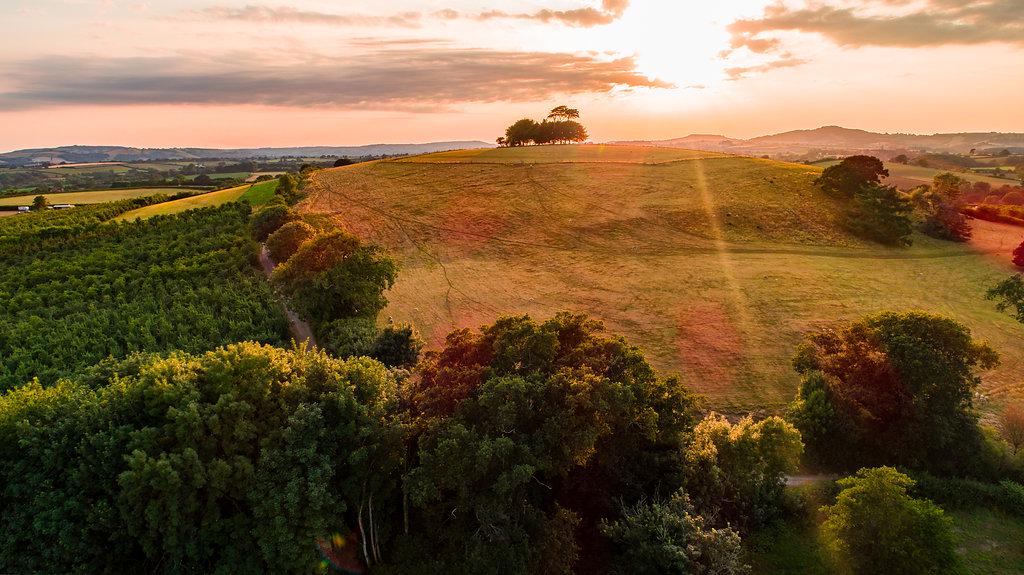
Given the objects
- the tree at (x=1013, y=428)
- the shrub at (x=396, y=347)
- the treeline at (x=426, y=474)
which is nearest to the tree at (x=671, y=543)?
the treeline at (x=426, y=474)

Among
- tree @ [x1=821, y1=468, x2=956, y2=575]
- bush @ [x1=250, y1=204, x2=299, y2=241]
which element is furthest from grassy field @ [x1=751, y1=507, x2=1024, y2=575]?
bush @ [x1=250, y1=204, x2=299, y2=241]

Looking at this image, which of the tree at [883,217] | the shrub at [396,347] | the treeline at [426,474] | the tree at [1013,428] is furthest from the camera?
the tree at [883,217]

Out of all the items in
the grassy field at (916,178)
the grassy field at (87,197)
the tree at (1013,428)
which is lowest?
the tree at (1013,428)

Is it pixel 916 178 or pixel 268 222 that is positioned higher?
pixel 916 178

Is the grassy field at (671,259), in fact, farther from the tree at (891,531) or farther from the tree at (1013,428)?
the tree at (891,531)

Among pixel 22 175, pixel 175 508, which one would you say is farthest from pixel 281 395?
pixel 22 175

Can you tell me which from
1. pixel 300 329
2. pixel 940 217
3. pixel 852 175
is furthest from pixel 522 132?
pixel 300 329

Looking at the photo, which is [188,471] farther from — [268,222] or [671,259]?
[671,259]
